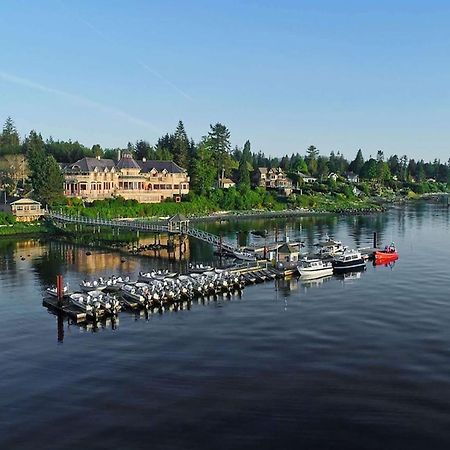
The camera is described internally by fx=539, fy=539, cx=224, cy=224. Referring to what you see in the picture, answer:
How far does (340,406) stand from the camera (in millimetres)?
30906

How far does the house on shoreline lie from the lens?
13788cm

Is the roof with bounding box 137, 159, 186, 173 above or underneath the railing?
above

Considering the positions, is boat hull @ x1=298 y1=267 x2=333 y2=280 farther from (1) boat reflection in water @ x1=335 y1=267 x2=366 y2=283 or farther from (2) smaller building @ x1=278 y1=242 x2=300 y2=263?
(2) smaller building @ x1=278 y1=242 x2=300 y2=263

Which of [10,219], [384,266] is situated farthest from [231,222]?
[384,266]

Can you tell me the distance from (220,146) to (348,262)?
116393mm

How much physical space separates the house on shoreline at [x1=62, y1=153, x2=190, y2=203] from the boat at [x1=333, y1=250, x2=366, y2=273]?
271ft

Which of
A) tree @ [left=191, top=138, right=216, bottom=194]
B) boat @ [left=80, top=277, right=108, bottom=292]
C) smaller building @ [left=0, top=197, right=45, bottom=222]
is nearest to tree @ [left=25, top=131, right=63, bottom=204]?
smaller building @ [left=0, top=197, right=45, bottom=222]

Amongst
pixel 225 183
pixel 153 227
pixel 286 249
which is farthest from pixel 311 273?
pixel 225 183

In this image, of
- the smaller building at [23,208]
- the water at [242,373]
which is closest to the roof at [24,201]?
the smaller building at [23,208]

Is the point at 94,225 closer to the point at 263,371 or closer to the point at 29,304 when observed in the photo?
the point at 29,304

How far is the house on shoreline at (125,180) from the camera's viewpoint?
13788 centimetres

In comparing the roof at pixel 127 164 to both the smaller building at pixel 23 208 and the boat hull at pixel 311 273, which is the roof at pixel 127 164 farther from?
the boat hull at pixel 311 273

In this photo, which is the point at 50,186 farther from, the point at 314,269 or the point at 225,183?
the point at 225,183

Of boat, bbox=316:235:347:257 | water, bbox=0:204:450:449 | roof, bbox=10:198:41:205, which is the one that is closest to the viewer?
water, bbox=0:204:450:449
